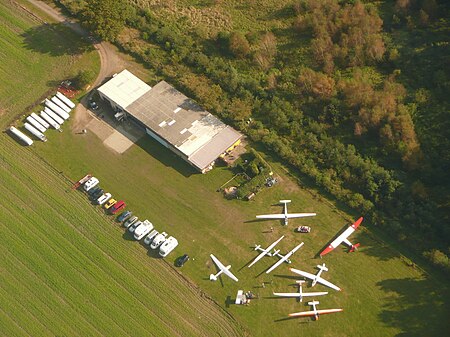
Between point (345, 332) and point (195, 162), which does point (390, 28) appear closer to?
point (195, 162)

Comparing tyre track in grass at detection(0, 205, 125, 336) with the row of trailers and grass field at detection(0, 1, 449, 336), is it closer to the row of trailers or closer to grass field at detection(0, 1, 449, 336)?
grass field at detection(0, 1, 449, 336)

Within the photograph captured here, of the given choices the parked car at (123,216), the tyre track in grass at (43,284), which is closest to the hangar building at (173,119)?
the parked car at (123,216)

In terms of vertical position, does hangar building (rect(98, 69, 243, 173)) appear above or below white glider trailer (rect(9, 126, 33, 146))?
below

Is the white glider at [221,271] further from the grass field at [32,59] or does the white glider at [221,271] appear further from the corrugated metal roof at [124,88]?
the grass field at [32,59]

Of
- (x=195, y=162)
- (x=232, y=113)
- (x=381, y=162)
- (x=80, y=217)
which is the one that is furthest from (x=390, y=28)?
(x=80, y=217)

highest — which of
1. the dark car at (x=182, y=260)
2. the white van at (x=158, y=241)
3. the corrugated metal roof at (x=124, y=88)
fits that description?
the corrugated metal roof at (x=124, y=88)

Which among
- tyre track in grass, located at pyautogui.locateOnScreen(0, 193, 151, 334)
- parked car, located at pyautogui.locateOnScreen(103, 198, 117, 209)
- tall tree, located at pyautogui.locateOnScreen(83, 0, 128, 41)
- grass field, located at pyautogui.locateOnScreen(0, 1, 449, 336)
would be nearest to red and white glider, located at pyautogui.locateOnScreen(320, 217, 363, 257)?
grass field, located at pyautogui.locateOnScreen(0, 1, 449, 336)
